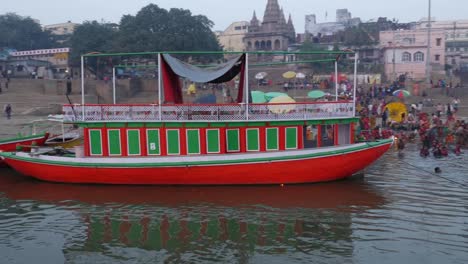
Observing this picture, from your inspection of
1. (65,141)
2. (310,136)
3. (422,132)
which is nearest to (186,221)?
(310,136)

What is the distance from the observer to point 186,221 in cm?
1147

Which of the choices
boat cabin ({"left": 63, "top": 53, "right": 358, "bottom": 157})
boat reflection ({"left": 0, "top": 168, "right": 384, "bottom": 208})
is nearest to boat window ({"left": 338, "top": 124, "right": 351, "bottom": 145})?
boat cabin ({"left": 63, "top": 53, "right": 358, "bottom": 157})

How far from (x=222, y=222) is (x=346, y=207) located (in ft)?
11.2

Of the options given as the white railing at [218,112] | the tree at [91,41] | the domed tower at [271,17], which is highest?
the domed tower at [271,17]

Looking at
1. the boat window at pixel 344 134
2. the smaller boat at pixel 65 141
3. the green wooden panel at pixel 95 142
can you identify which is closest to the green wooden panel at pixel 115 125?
the green wooden panel at pixel 95 142

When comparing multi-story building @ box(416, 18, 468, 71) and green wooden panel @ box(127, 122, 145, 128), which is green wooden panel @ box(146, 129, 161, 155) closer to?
green wooden panel @ box(127, 122, 145, 128)

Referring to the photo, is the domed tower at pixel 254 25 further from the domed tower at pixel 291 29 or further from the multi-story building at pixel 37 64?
the multi-story building at pixel 37 64

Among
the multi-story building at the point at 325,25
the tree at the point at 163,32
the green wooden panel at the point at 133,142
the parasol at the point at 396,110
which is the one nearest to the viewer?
the green wooden panel at the point at 133,142

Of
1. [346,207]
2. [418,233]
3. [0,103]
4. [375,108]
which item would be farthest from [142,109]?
[0,103]

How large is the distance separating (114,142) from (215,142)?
3.16 m

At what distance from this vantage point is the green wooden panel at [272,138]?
14406 millimetres

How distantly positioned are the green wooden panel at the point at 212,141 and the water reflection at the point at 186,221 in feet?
3.91

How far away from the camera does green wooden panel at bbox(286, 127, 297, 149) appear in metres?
14.4

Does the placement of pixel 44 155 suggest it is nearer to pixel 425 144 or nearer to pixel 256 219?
pixel 256 219
